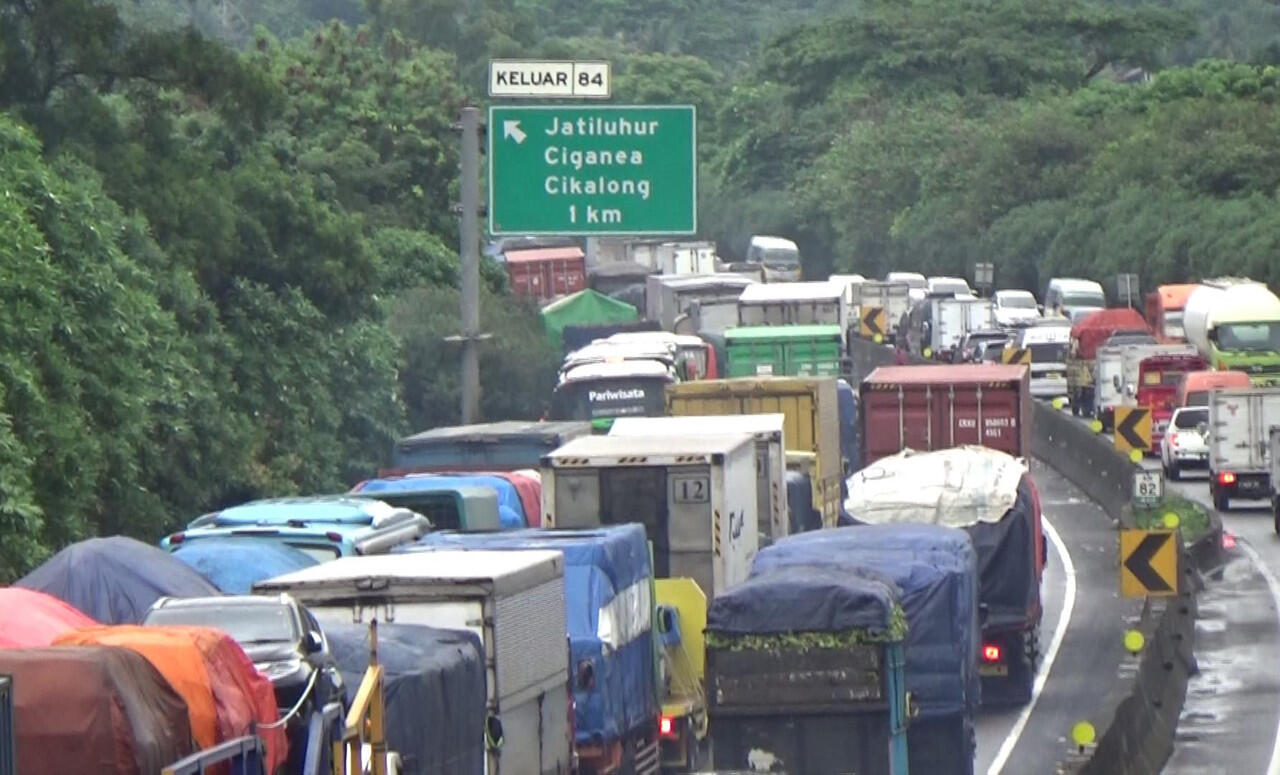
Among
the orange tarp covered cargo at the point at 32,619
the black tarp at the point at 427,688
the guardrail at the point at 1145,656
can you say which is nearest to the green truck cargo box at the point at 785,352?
the guardrail at the point at 1145,656

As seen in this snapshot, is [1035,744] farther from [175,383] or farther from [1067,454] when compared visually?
[1067,454]

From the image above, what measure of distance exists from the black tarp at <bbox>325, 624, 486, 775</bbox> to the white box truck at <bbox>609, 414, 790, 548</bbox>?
9.90 meters

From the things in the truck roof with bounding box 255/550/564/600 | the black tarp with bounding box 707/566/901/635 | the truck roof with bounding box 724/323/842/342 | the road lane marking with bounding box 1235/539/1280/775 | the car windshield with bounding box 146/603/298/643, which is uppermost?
the truck roof with bounding box 724/323/842/342

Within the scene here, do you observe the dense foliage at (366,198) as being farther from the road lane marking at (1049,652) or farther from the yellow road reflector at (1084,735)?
the road lane marking at (1049,652)

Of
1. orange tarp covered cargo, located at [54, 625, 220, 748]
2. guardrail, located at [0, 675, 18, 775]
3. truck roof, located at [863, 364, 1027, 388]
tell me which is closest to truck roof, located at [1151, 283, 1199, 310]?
truck roof, located at [863, 364, 1027, 388]

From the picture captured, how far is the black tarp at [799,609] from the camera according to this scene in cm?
1823

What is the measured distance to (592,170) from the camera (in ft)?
98.4

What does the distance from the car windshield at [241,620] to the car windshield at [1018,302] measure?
58809 millimetres

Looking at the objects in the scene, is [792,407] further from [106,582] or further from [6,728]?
[6,728]

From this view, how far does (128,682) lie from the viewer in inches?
413

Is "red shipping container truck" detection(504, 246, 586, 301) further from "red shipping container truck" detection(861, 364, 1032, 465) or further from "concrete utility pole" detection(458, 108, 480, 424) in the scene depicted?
"concrete utility pole" detection(458, 108, 480, 424)

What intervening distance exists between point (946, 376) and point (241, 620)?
19.2 metres

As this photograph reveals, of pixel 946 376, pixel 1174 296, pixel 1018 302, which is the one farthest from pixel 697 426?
pixel 1018 302

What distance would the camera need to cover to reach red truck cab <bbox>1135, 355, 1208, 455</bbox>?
47.6 metres
